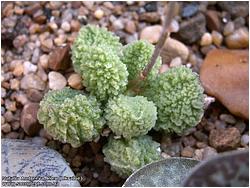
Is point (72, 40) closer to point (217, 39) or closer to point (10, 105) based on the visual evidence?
point (10, 105)

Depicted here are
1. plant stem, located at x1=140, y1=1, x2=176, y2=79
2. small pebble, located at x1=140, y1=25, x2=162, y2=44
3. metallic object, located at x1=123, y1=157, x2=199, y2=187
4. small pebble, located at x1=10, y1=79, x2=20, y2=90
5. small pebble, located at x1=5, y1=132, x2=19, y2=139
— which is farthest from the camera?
small pebble, located at x1=140, y1=25, x2=162, y2=44

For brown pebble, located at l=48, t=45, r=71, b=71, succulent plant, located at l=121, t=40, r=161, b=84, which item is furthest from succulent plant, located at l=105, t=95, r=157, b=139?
brown pebble, located at l=48, t=45, r=71, b=71

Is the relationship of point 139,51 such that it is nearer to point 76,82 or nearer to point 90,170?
point 76,82

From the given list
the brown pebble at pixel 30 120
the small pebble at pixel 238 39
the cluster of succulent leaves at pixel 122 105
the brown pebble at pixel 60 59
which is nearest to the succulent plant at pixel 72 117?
the cluster of succulent leaves at pixel 122 105

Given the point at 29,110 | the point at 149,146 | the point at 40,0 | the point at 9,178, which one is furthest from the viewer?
the point at 40,0

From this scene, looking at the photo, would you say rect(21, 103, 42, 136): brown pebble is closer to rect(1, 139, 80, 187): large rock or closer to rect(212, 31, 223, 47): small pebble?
rect(1, 139, 80, 187): large rock

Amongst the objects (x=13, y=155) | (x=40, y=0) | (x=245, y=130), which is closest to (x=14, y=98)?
(x=13, y=155)
